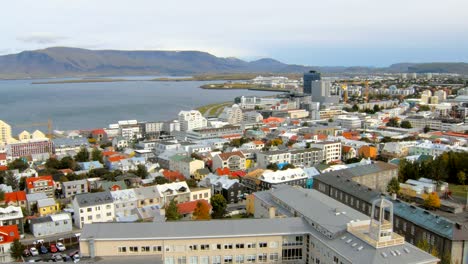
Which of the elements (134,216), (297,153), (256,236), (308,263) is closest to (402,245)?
(308,263)

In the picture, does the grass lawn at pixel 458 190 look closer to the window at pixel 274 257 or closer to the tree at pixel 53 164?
the window at pixel 274 257

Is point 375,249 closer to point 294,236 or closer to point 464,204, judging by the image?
point 294,236

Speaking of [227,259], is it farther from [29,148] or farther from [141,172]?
[29,148]

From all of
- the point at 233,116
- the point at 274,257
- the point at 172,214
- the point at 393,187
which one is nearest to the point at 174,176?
the point at 172,214

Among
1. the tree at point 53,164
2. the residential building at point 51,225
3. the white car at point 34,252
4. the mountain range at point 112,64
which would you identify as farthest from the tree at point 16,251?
the mountain range at point 112,64

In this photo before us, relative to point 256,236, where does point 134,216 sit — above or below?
below

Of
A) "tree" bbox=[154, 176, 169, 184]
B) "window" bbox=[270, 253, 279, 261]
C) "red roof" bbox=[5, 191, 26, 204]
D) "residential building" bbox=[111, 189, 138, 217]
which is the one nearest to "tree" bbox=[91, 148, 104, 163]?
"tree" bbox=[154, 176, 169, 184]
